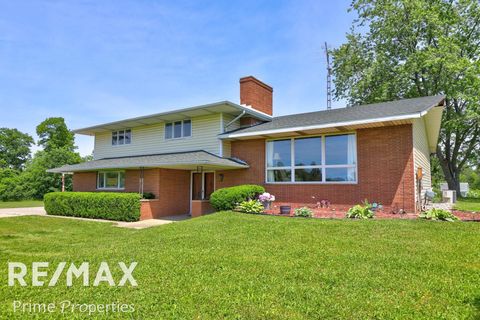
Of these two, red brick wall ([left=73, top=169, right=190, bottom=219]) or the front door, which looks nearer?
red brick wall ([left=73, top=169, right=190, bottom=219])

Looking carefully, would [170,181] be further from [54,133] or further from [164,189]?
[54,133]

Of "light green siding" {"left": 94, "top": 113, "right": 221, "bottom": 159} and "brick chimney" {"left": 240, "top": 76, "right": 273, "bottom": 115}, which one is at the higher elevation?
"brick chimney" {"left": 240, "top": 76, "right": 273, "bottom": 115}

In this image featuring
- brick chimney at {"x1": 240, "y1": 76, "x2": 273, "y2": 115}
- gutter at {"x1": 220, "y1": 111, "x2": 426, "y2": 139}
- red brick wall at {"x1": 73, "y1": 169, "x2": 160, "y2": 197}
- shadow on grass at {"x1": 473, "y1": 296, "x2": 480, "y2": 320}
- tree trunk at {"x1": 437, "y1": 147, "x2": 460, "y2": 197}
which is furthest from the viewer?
tree trunk at {"x1": 437, "y1": 147, "x2": 460, "y2": 197}

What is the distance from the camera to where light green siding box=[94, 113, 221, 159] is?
586 inches

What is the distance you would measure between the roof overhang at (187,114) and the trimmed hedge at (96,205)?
14.6 feet

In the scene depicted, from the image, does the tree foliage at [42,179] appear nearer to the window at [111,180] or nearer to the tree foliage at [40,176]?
the tree foliage at [40,176]

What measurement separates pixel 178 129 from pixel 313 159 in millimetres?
7771

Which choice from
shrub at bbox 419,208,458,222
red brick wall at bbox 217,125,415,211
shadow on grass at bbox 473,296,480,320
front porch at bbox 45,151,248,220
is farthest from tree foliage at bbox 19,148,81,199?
shadow on grass at bbox 473,296,480,320

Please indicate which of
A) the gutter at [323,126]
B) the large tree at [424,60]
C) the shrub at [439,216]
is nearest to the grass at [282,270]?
the shrub at [439,216]

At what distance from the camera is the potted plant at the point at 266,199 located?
1191 centimetres

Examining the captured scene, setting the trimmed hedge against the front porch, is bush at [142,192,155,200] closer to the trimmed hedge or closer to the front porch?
the front porch

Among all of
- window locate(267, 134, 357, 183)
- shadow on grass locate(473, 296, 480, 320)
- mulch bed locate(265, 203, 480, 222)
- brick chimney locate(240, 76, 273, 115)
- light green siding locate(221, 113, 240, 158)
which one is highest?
brick chimney locate(240, 76, 273, 115)

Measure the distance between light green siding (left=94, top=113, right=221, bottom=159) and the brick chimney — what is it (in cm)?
265

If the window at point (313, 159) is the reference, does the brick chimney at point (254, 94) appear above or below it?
above
